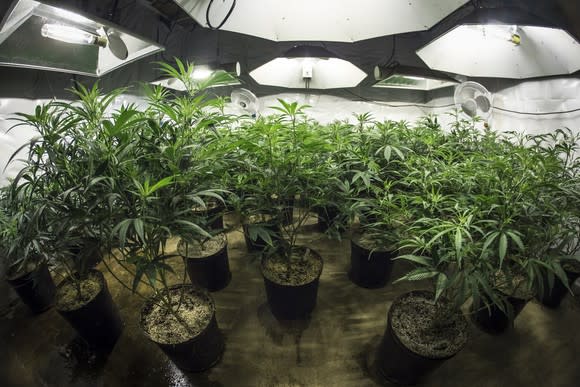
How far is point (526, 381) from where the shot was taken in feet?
4.52

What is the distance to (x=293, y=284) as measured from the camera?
154cm

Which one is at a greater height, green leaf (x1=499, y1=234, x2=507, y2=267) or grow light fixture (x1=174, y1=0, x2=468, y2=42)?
grow light fixture (x1=174, y1=0, x2=468, y2=42)

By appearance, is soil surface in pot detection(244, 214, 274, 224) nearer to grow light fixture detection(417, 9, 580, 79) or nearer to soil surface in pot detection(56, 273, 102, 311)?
soil surface in pot detection(56, 273, 102, 311)

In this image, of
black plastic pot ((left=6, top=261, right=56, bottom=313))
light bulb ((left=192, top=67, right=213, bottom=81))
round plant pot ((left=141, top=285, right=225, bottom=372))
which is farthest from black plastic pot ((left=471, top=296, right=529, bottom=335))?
light bulb ((left=192, top=67, right=213, bottom=81))

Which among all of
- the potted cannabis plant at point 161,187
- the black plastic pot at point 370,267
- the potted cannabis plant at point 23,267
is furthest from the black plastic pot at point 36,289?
the black plastic pot at point 370,267

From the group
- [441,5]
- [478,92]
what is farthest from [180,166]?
[478,92]

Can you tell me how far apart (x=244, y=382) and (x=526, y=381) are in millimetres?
1498

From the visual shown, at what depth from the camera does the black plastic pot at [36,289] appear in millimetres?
1699

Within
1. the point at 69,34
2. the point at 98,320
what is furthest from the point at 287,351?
the point at 69,34

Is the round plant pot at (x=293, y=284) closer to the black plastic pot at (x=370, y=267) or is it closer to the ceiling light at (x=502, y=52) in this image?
the black plastic pot at (x=370, y=267)

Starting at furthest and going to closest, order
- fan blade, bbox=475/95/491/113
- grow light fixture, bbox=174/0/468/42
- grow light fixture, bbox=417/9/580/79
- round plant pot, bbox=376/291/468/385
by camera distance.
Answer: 1. fan blade, bbox=475/95/491/113
2. grow light fixture, bbox=417/9/580/79
3. grow light fixture, bbox=174/0/468/42
4. round plant pot, bbox=376/291/468/385

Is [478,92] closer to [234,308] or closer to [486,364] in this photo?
[486,364]

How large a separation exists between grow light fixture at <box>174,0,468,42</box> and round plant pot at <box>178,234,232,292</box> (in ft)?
5.59

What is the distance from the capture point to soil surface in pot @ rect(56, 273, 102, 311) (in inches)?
56.9
